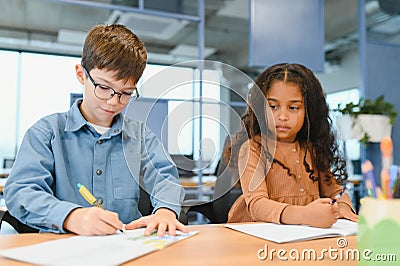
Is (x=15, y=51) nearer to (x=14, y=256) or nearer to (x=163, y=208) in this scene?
(x=163, y=208)

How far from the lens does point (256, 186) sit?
50.9 inches

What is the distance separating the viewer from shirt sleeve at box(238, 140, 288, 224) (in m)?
1.13

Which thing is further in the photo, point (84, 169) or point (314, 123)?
point (314, 123)

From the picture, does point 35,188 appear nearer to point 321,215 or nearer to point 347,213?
point 321,215

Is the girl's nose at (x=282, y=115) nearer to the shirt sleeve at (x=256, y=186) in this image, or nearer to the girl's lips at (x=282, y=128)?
the girl's lips at (x=282, y=128)

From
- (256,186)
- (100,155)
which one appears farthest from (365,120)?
(100,155)

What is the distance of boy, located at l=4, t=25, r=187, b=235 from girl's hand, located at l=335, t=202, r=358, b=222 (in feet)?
1.62

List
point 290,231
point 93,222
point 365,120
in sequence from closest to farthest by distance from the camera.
Result: point 93,222 < point 290,231 < point 365,120

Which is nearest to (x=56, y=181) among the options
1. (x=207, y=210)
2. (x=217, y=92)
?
(x=217, y=92)

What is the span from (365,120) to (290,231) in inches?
120

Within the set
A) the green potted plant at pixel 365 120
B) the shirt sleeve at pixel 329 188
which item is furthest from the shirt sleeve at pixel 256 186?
the green potted plant at pixel 365 120

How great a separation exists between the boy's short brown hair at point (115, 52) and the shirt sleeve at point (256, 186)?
1.14ft

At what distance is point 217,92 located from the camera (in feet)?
2.94

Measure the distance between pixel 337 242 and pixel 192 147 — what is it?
1.16 feet
